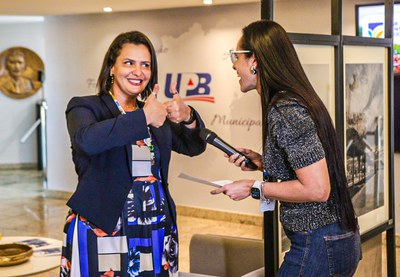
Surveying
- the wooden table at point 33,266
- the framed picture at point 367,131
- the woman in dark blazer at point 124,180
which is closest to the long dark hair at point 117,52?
the woman in dark blazer at point 124,180

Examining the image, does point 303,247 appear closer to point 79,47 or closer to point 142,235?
point 142,235

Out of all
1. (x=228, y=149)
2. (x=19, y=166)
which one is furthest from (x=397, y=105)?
(x=19, y=166)

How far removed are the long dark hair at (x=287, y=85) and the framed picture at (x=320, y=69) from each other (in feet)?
1.83

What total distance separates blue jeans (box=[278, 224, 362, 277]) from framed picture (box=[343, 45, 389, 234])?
1138 mm

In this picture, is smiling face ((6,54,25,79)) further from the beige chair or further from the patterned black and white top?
the patterned black and white top

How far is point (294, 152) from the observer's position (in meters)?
2.04

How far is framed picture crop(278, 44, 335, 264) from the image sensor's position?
9.10ft

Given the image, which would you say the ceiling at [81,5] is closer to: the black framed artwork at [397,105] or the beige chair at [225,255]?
the black framed artwork at [397,105]

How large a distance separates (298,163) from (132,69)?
31.7 inches

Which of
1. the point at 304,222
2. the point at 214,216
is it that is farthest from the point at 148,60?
the point at 214,216

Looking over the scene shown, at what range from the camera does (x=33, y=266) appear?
134 inches

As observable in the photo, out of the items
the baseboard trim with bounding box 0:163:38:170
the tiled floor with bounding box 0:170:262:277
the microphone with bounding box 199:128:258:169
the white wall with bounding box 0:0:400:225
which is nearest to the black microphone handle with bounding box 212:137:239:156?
the microphone with bounding box 199:128:258:169

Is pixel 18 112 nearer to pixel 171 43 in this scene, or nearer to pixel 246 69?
pixel 171 43

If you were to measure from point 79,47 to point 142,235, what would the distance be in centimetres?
680
